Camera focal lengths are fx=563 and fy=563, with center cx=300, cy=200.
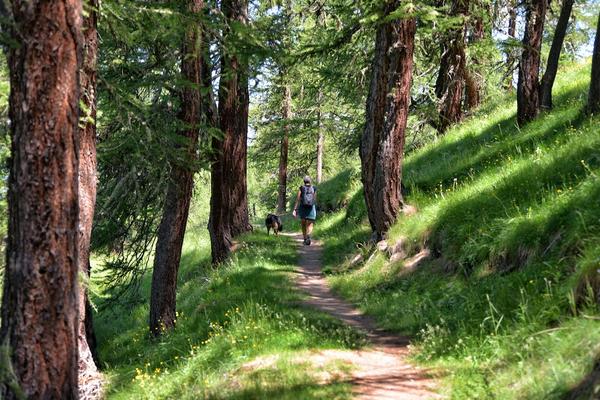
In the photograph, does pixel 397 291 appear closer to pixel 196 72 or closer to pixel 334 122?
pixel 196 72

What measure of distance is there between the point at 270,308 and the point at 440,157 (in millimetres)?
9512

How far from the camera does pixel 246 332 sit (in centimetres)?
702

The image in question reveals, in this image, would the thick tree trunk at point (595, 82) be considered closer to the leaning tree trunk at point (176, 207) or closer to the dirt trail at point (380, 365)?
the dirt trail at point (380, 365)

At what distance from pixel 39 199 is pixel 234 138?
35.1 ft

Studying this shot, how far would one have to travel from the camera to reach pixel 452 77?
58.3ft

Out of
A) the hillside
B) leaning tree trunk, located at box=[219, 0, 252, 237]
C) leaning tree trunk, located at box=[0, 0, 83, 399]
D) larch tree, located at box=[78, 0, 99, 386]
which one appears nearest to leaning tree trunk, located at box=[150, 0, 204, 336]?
the hillside

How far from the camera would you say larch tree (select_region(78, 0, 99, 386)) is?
23.1 ft

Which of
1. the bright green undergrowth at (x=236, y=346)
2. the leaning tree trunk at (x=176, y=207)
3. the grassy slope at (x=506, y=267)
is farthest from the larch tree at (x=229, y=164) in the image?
the leaning tree trunk at (x=176, y=207)

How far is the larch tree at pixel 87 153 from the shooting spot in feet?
23.1

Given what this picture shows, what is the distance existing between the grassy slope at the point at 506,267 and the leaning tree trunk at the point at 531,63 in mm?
676

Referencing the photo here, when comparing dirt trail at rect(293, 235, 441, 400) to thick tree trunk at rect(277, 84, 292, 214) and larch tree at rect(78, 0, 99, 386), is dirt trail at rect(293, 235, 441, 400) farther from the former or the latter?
thick tree trunk at rect(277, 84, 292, 214)

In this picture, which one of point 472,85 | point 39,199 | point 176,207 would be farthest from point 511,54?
point 39,199

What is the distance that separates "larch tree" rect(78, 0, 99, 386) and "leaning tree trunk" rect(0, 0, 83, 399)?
1913mm

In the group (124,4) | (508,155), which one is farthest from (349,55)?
(124,4)
